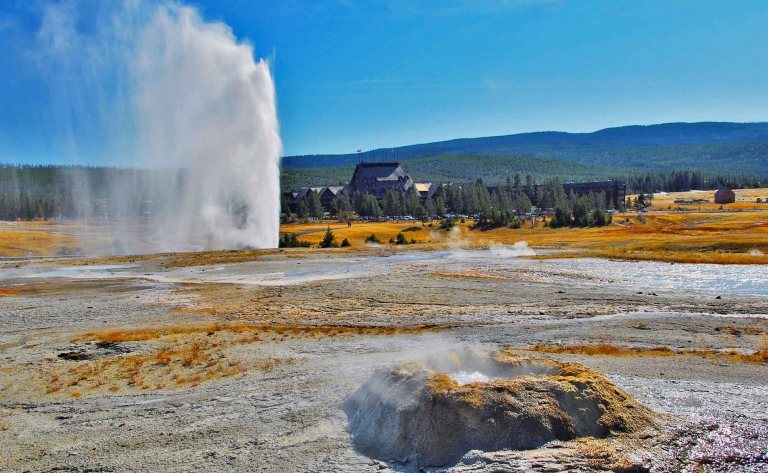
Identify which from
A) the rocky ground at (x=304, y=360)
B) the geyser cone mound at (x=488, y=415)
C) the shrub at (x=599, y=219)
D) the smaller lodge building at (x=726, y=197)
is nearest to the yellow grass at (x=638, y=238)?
the shrub at (x=599, y=219)

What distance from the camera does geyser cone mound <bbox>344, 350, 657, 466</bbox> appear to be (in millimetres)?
9086

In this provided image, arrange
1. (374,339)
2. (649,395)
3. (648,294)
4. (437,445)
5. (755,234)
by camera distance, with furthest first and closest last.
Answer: (755,234) → (648,294) → (374,339) → (649,395) → (437,445)

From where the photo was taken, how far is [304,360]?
1625 centimetres

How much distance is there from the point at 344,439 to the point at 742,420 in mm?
7210

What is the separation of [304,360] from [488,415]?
26.4 feet

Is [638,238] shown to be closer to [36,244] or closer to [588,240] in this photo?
[588,240]

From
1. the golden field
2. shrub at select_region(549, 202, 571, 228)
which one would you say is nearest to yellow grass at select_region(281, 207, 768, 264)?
the golden field

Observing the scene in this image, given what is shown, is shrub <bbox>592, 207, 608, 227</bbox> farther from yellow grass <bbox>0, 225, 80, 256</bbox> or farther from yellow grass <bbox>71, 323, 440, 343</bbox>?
yellow grass <bbox>71, 323, 440, 343</bbox>

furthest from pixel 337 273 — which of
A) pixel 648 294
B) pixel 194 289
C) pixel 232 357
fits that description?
pixel 232 357

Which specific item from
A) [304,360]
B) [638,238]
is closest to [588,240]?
[638,238]

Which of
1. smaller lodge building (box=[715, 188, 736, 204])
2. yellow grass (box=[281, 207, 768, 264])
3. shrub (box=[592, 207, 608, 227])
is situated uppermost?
smaller lodge building (box=[715, 188, 736, 204])

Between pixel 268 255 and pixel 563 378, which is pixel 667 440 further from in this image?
pixel 268 255

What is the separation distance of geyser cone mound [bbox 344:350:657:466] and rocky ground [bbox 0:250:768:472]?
0.31 m

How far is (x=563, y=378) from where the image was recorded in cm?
1009
